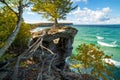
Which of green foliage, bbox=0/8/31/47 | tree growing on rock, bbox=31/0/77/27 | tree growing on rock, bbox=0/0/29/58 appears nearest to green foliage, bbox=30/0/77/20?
tree growing on rock, bbox=31/0/77/27

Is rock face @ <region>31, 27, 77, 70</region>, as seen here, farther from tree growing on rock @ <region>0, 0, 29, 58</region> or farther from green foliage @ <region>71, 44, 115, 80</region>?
tree growing on rock @ <region>0, 0, 29, 58</region>

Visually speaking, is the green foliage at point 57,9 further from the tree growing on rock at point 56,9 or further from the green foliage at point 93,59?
the green foliage at point 93,59

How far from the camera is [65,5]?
3578cm

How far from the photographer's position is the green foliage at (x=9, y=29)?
20500mm

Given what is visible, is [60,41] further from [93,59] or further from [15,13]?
[15,13]

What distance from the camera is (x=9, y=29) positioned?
22.6 meters

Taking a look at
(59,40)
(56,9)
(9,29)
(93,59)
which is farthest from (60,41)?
(9,29)

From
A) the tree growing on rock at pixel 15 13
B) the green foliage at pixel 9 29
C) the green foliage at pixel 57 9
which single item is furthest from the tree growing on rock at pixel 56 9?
the tree growing on rock at pixel 15 13

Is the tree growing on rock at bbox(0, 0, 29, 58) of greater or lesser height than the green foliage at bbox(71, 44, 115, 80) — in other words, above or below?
above

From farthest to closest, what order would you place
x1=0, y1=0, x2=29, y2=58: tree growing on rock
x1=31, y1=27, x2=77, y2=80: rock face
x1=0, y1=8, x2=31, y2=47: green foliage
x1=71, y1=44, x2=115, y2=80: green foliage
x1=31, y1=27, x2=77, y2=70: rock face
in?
x1=31, y1=27, x2=77, y2=70: rock face, x1=31, y1=27, x2=77, y2=80: rock face, x1=71, y1=44, x2=115, y2=80: green foliage, x1=0, y1=8, x2=31, y2=47: green foliage, x1=0, y1=0, x2=29, y2=58: tree growing on rock

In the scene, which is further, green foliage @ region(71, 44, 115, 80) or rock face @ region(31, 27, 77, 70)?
rock face @ region(31, 27, 77, 70)

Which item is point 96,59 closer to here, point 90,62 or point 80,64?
point 90,62

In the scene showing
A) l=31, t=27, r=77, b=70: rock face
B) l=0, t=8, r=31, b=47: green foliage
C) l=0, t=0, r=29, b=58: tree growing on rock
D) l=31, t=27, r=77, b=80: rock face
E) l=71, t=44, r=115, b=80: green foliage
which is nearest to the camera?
l=0, t=0, r=29, b=58: tree growing on rock

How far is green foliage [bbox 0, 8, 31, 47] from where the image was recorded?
2050 centimetres
